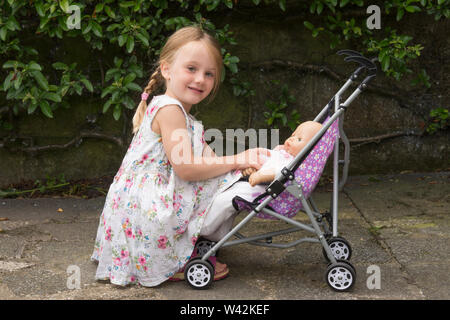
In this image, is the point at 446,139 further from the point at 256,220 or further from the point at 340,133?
the point at 340,133

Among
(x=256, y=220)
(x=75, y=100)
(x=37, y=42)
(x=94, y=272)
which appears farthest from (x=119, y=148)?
(x=94, y=272)

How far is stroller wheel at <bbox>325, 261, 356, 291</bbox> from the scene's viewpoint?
254 centimetres

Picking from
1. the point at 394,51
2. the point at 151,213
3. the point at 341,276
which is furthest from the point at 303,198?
the point at 394,51

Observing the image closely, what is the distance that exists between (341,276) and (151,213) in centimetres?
90

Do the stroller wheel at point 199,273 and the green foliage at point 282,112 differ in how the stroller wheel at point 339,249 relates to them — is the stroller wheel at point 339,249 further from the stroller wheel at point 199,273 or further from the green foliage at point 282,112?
the green foliage at point 282,112

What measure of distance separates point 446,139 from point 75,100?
288cm

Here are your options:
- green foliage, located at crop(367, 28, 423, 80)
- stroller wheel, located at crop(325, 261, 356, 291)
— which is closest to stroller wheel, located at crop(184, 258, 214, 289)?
stroller wheel, located at crop(325, 261, 356, 291)

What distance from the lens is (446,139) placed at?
14.9ft

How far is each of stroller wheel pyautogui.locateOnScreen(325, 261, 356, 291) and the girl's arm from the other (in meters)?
0.58

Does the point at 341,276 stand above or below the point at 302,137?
below

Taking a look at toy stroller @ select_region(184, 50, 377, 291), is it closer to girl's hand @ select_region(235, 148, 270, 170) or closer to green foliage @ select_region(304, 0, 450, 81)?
girl's hand @ select_region(235, 148, 270, 170)

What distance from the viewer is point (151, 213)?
105 inches

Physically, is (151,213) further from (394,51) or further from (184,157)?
(394,51)

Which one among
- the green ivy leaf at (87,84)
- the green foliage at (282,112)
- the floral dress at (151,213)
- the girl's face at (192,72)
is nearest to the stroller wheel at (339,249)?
the floral dress at (151,213)
